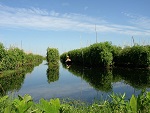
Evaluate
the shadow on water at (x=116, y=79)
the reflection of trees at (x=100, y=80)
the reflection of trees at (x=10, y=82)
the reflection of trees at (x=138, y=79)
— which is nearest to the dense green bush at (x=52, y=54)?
the reflection of trees at (x=100, y=80)

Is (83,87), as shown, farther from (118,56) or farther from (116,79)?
(118,56)

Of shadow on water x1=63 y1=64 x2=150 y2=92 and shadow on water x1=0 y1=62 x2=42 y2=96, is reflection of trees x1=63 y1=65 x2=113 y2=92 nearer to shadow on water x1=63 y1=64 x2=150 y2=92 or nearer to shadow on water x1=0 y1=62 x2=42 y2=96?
shadow on water x1=63 y1=64 x2=150 y2=92

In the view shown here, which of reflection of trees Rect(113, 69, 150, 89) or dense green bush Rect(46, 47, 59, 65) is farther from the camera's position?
dense green bush Rect(46, 47, 59, 65)

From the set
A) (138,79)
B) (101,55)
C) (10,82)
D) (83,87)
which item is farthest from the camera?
(101,55)

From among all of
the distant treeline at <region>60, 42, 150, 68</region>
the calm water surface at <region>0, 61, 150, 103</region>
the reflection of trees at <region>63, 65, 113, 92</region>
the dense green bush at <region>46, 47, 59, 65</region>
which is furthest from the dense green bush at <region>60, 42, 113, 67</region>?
the dense green bush at <region>46, 47, 59, 65</region>

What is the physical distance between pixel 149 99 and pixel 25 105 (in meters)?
0.66

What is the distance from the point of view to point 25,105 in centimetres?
103

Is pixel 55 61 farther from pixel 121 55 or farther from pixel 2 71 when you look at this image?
pixel 2 71

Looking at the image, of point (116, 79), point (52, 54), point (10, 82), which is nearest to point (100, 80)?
point (116, 79)

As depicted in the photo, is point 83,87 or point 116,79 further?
point 116,79

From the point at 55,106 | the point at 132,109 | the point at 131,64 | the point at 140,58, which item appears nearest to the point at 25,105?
the point at 55,106

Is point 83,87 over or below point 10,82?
below

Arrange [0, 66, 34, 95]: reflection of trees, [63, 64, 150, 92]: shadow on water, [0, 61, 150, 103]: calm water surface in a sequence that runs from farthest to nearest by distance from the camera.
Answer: [0, 66, 34, 95]: reflection of trees < [63, 64, 150, 92]: shadow on water < [0, 61, 150, 103]: calm water surface

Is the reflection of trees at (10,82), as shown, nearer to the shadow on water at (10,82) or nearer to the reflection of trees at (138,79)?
the shadow on water at (10,82)
